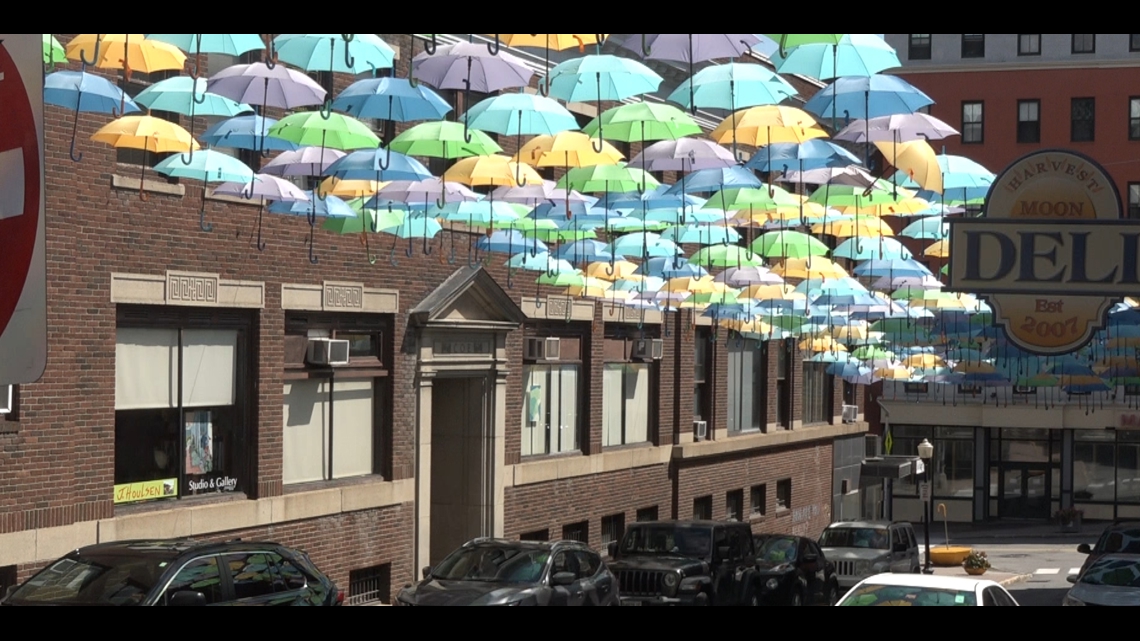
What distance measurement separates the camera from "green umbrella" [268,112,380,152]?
1402 centimetres

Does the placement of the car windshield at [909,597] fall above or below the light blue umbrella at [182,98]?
below

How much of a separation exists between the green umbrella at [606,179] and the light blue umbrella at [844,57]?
153 inches

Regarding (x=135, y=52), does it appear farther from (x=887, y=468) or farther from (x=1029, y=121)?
(x=1029, y=121)

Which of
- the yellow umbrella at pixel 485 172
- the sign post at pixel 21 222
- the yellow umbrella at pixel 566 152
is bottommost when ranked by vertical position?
the sign post at pixel 21 222

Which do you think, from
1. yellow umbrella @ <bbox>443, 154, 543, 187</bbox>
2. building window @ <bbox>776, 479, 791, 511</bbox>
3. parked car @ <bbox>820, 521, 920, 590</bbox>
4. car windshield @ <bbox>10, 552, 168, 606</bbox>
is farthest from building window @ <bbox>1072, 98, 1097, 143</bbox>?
car windshield @ <bbox>10, 552, 168, 606</bbox>

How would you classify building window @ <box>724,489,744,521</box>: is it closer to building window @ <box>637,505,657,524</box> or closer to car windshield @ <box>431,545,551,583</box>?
building window @ <box>637,505,657,524</box>

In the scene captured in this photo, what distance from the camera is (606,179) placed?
16.4 meters

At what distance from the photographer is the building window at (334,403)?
2186 cm

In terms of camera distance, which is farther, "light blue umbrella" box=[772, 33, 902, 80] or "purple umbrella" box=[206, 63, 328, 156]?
"purple umbrella" box=[206, 63, 328, 156]

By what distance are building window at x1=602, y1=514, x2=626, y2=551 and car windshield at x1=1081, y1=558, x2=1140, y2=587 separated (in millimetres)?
12175

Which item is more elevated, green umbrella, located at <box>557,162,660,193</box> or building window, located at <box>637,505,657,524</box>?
green umbrella, located at <box>557,162,660,193</box>

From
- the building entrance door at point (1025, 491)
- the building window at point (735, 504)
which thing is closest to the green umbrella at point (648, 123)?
the building window at point (735, 504)

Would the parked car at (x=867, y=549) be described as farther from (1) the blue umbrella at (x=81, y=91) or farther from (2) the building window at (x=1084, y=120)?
(2) the building window at (x=1084, y=120)

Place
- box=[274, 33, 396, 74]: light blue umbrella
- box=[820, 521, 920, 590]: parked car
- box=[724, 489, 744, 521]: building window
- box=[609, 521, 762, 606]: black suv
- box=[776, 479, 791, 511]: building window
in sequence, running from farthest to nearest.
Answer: box=[776, 479, 791, 511]: building window → box=[724, 489, 744, 521]: building window → box=[820, 521, 920, 590]: parked car → box=[609, 521, 762, 606]: black suv → box=[274, 33, 396, 74]: light blue umbrella
